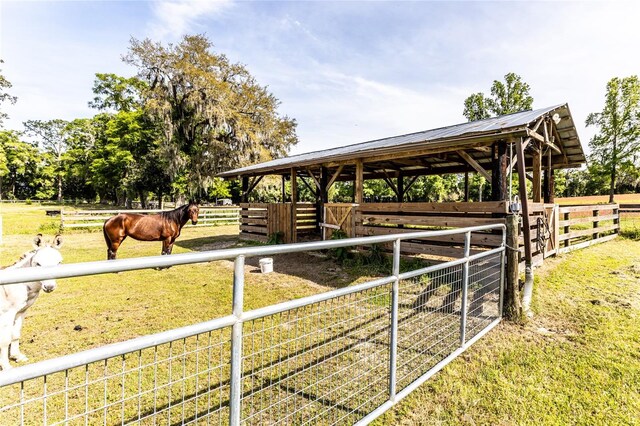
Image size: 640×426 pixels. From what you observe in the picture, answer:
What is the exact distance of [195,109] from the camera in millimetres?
22859

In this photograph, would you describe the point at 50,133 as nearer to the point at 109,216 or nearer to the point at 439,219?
the point at 109,216

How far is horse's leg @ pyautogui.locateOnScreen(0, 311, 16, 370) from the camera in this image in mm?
2801

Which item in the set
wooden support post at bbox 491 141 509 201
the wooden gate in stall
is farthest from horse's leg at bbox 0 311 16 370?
wooden support post at bbox 491 141 509 201

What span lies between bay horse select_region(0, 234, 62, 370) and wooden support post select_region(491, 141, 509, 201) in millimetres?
7272

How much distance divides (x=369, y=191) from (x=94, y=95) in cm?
3432

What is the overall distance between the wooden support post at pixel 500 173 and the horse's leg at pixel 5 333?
297 inches

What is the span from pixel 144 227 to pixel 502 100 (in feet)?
87.8

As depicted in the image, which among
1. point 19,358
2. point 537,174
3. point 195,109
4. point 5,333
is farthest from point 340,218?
point 195,109

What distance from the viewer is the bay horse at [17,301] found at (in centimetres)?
282

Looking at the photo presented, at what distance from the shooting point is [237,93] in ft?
88.3

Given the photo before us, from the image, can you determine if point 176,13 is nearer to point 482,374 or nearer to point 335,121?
point 482,374

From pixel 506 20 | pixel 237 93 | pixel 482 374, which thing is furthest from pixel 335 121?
pixel 482 374

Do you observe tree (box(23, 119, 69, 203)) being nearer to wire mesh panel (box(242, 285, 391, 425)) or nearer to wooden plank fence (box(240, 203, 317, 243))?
wooden plank fence (box(240, 203, 317, 243))

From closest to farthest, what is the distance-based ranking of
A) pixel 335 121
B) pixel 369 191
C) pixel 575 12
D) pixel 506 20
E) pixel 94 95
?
pixel 575 12 < pixel 506 20 < pixel 335 121 < pixel 369 191 < pixel 94 95
